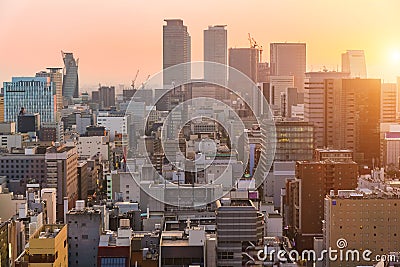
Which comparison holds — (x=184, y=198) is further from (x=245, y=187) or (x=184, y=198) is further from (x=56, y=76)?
(x=56, y=76)

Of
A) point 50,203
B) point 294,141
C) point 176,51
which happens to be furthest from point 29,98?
point 50,203

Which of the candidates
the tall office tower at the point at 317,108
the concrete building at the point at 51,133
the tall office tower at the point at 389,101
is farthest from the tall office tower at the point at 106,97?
the tall office tower at the point at 317,108

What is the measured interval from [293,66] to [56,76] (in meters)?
7.33

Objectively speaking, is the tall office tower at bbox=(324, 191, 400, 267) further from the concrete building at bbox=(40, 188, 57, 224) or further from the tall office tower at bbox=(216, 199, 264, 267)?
the concrete building at bbox=(40, 188, 57, 224)

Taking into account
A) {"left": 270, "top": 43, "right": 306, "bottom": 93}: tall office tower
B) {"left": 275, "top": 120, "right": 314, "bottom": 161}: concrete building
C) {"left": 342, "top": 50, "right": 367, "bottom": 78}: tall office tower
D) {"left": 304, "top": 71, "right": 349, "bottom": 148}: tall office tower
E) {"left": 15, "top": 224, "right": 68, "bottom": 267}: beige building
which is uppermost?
{"left": 270, "top": 43, "right": 306, "bottom": 93}: tall office tower

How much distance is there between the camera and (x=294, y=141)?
10852mm

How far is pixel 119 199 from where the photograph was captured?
866cm

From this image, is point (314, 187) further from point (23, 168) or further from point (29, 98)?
point (29, 98)

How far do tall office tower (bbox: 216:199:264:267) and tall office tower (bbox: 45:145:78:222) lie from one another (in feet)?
13.2

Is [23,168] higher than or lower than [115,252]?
higher

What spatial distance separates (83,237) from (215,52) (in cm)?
1289

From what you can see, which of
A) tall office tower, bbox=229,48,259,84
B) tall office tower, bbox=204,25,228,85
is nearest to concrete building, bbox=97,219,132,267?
tall office tower, bbox=204,25,228,85

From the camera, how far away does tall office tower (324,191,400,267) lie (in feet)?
21.6

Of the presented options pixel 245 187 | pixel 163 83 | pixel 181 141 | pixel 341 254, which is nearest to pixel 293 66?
pixel 163 83
